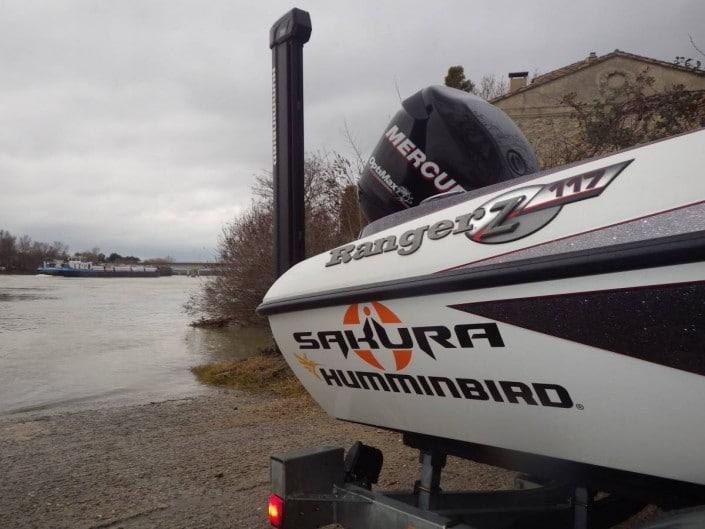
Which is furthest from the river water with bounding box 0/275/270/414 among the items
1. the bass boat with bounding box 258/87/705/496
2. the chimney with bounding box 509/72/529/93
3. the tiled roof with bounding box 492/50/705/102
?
the chimney with bounding box 509/72/529/93

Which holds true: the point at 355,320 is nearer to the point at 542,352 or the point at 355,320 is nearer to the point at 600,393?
the point at 542,352

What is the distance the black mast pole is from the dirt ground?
1529 mm

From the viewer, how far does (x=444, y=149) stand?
2441 millimetres

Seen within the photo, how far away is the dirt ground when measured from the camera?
3404mm

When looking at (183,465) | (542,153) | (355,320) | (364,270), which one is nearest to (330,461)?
(355,320)

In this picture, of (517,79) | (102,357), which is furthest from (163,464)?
(517,79)

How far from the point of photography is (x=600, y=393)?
1488 mm

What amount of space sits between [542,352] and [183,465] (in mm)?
3370

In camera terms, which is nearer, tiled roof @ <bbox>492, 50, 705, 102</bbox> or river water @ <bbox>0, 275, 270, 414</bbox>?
river water @ <bbox>0, 275, 270, 414</bbox>

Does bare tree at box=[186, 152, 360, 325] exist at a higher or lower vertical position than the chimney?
lower

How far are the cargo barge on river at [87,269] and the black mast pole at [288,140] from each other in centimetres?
9980

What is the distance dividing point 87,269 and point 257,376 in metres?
94.8

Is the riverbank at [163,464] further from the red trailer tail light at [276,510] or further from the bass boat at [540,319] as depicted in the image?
the bass boat at [540,319]

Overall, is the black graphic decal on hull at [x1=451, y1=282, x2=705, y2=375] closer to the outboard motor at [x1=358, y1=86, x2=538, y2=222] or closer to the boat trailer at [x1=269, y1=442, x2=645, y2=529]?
the boat trailer at [x1=269, y1=442, x2=645, y2=529]
